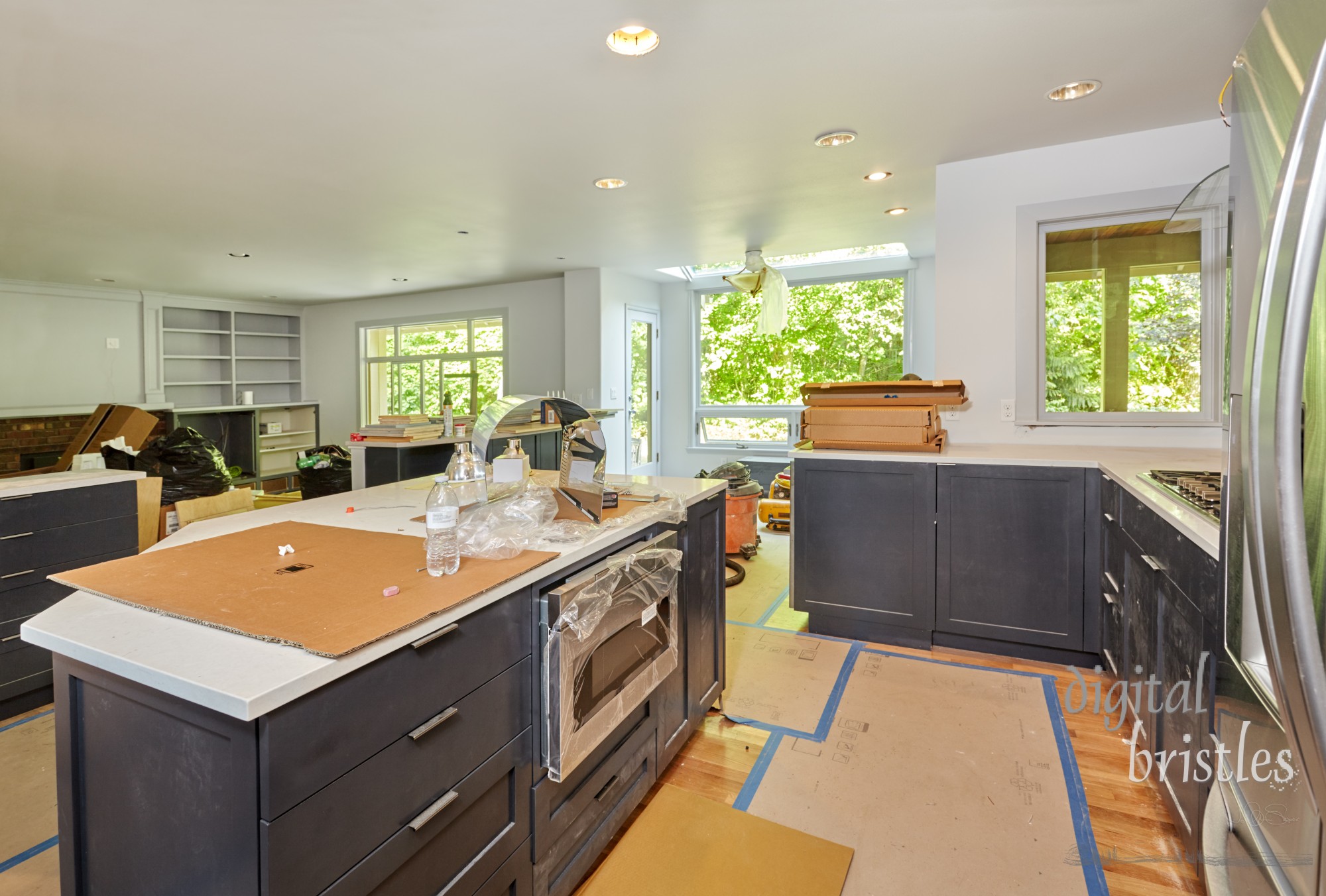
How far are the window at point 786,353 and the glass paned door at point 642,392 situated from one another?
1.70 feet

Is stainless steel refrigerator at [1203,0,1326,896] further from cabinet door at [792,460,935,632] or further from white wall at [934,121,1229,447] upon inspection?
white wall at [934,121,1229,447]

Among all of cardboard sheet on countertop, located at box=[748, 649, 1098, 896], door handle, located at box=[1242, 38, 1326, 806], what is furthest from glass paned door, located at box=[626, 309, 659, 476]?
door handle, located at box=[1242, 38, 1326, 806]

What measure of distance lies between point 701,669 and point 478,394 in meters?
6.25

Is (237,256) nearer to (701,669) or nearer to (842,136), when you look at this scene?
(842,136)

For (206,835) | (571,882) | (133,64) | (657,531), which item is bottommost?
(571,882)

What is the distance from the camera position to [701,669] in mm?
2236

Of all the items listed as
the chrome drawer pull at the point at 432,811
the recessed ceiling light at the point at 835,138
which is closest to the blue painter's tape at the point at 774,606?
the recessed ceiling light at the point at 835,138

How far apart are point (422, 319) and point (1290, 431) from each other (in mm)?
8528

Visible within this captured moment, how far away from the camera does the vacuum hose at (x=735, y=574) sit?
3.99 meters

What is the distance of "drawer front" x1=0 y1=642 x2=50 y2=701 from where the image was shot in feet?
7.96

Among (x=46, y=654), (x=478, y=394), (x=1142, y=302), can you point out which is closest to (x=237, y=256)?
(x=478, y=394)

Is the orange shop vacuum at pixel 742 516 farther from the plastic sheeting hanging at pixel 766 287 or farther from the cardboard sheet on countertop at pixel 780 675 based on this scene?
the plastic sheeting hanging at pixel 766 287

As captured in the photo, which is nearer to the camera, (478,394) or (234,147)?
(234,147)

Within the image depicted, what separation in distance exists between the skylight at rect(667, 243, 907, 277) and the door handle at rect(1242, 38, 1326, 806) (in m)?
5.48
